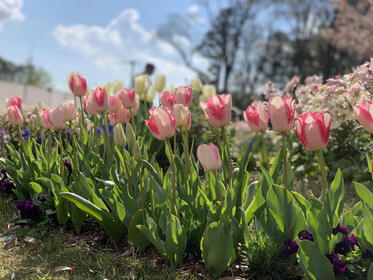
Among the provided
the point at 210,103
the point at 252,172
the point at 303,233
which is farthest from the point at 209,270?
the point at 252,172

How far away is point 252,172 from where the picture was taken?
3.79 metres

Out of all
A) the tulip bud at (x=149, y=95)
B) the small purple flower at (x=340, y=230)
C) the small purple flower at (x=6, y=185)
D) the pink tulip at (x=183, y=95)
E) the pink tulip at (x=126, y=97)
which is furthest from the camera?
the tulip bud at (x=149, y=95)

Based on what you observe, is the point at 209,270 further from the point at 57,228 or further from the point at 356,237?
the point at 57,228

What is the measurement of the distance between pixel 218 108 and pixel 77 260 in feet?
4.44

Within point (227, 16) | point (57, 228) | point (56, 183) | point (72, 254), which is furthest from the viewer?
point (227, 16)

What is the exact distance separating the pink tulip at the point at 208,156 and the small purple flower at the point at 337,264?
0.68 metres

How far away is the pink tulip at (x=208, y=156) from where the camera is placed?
1801 mm

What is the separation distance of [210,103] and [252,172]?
80.6 inches

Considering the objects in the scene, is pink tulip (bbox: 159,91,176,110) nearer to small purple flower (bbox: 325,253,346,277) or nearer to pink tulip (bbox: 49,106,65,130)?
pink tulip (bbox: 49,106,65,130)

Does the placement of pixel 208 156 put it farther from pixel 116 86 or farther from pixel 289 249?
pixel 116 86

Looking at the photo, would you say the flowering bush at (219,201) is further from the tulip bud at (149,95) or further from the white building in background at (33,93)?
the white building in background at (33,93)

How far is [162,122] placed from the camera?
1.92 metres

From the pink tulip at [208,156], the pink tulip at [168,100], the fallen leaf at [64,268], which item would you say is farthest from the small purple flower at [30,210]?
the pink tulip at [208,156]

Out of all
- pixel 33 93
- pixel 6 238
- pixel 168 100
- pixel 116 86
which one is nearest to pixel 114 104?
pixel 168 100
